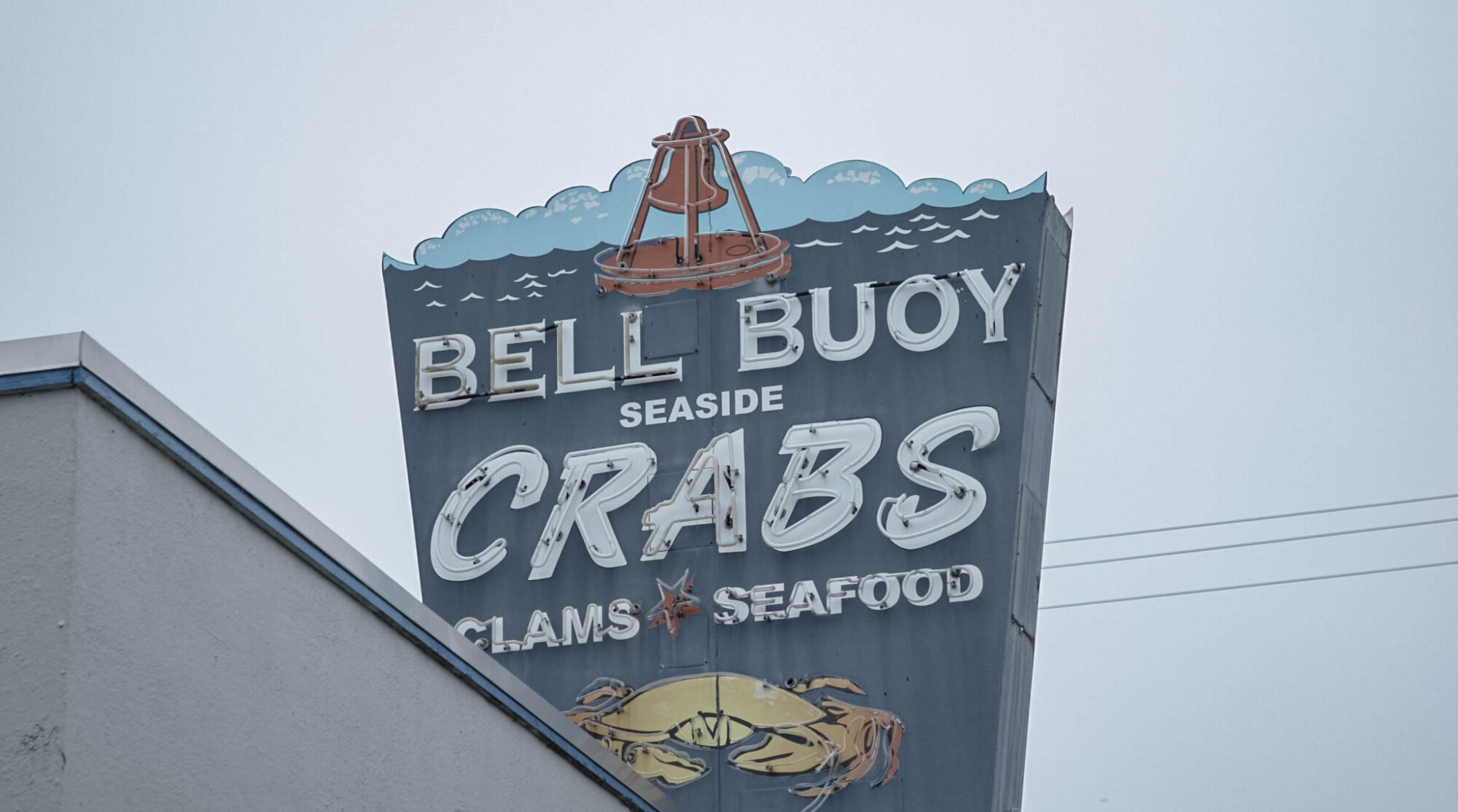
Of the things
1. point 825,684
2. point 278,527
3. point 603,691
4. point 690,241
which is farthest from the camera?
point 690,241

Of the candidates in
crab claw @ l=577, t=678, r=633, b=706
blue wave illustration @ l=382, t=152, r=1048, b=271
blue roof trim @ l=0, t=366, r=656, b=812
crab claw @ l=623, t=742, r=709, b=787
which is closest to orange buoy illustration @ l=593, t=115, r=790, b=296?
blue wave illustration @ l=382, t=152, r=1048, b=271

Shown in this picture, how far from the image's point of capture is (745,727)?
42.8 feet

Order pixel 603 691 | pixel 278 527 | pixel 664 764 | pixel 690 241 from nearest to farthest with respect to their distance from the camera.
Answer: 1. pixel 278 527
2. pixel 664 764
3. pixel 603 691
4. pixel 690 241

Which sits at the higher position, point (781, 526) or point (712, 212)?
point (712, 212)

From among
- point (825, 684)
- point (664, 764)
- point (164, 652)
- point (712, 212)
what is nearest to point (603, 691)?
point (664, 764)

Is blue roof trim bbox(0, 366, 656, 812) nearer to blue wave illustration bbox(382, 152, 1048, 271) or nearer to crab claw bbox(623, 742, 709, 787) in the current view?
crab claw bbox(623, 742, 709, 787)

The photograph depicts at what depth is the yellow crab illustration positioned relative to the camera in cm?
1279

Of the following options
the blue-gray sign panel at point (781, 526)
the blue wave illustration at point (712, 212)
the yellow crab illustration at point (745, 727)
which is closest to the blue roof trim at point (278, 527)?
the yellow crab illustration at point (745, 727)

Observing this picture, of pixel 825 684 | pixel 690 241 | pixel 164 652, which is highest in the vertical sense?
pixel 164 652

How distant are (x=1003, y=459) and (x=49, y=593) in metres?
9.22

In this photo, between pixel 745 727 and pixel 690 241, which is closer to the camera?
pixel 745 727

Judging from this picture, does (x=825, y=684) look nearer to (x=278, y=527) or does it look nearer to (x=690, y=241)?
(x=690, y=241)

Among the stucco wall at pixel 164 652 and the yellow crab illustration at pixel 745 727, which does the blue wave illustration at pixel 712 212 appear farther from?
the stucco wall at pixel 164 652

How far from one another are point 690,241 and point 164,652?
9.49 meters
